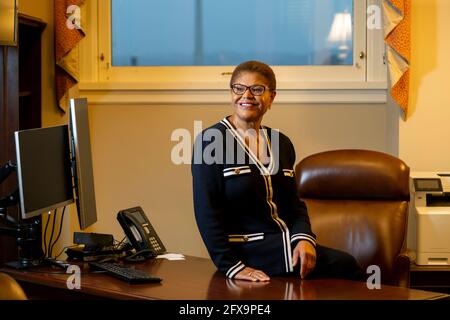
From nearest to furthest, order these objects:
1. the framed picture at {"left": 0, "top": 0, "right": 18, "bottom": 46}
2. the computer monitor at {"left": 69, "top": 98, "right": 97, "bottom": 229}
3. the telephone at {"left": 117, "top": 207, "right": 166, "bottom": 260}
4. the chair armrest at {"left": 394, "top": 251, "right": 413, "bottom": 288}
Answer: the computer monitor at {"left": 69, "top": 98, "right": 97, "bottom": 229} < the telephone at {"left": 117, "top": 207, "right": 166, "bottom": 260} < the chair armrest at {"left": 394, "top": 251, "right": 413, "bottom": 288} < the framed picture at {"left": 0, "top": 0, "right": 18, "bottom": 46}

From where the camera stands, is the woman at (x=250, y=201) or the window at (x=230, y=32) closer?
the woman at (x=250, y=201)

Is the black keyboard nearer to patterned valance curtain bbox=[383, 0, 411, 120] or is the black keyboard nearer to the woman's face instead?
the woman's face

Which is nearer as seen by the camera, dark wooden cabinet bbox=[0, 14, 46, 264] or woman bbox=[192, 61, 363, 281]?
woman bbox=[192, 61, 363, 281]

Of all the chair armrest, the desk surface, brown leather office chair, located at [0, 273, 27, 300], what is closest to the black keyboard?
the desk surface

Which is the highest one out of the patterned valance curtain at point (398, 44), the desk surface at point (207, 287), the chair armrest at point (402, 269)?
the patterned valance curtain at point (398, 44)

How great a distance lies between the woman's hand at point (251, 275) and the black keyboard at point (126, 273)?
0.27 m

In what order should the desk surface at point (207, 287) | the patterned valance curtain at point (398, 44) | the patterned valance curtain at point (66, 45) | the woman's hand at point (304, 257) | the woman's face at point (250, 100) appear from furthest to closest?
the patterned valance curtain at point (66, 45), the patterned valance curtain at point (398, 44), the woman's face at point (250, 100), the woman's hand at point (304, 257), the desk surface at point (207, 287)

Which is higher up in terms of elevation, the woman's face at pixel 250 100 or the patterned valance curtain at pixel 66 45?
the patterned valance curtain at pixel 66 45

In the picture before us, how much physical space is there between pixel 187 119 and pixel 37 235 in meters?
1.79

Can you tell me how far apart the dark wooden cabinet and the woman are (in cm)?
138

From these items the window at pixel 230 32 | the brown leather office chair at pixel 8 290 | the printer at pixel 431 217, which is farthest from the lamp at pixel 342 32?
the brown leather office chair at pixel 8 290

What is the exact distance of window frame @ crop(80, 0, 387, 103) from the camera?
14.3ft

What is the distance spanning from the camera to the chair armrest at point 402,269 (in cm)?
315

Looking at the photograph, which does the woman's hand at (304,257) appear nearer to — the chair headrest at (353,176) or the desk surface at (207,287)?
the desk surface at (207,287)
